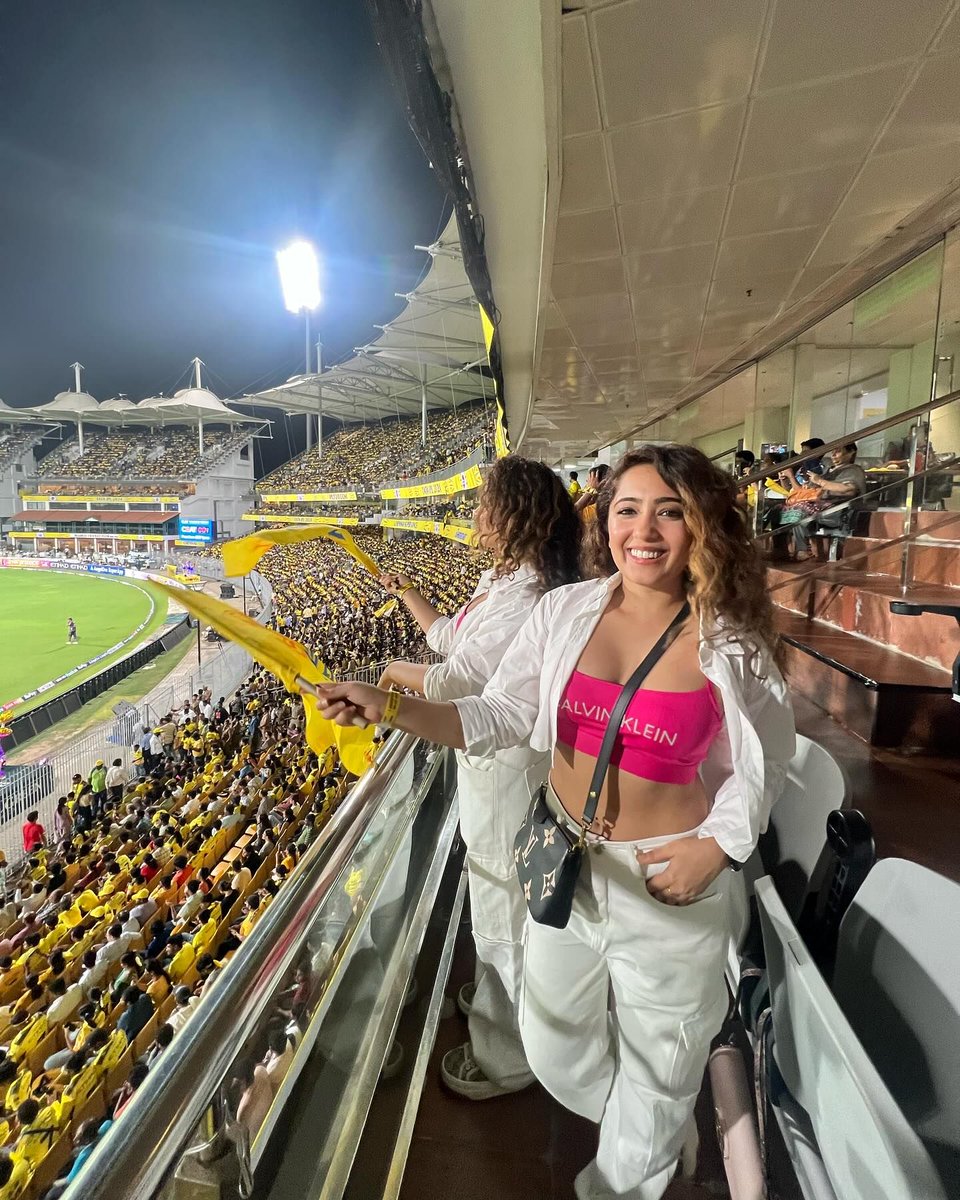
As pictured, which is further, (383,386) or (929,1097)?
(383,386)

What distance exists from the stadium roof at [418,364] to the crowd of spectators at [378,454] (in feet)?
4.73

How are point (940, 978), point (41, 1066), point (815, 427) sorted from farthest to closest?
1. point (815, 427)
2. point (41, 1066)
3. point (940, 978)

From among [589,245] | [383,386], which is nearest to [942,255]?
[589,245]

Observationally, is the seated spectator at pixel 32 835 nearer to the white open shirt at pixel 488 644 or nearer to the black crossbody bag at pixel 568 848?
the white open shirt at pixel 488 644

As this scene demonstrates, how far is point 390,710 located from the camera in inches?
47.9

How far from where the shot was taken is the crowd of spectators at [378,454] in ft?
106

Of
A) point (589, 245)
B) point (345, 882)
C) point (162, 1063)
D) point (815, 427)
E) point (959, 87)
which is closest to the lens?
point (162, 1063)

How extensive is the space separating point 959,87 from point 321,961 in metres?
3.12

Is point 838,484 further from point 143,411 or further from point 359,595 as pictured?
point 143,411

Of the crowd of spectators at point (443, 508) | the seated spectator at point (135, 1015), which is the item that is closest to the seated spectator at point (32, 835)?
the seated spectator at point (135, 1015)

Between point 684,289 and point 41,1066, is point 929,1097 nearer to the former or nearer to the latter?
point 684,289

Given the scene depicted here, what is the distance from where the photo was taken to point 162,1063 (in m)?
0.80

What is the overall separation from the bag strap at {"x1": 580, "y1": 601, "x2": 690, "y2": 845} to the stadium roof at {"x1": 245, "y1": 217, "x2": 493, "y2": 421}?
1307cm

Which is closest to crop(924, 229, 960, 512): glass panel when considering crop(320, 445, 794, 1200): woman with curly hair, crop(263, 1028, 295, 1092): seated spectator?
crop(320, 445, 794, 1200): woman with curly hair
